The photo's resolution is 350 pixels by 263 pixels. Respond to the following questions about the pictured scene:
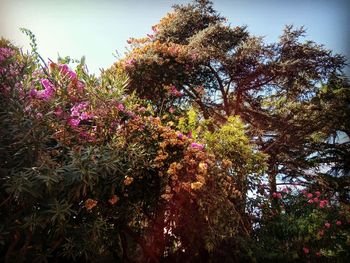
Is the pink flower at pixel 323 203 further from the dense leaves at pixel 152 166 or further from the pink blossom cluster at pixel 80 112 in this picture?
the pink blossom cluster at pixel 80 112

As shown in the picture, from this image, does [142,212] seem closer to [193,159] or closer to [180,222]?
[180,222]

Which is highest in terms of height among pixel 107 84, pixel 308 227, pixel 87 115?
pixel 107 84

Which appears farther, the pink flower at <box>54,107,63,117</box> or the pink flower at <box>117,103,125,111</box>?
the pink flower at <box>117,103,125,111</box>

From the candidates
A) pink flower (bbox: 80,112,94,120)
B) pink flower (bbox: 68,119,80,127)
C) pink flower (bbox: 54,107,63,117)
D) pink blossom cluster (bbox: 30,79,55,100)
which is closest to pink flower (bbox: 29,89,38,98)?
pink blossom cluster (bbox: 30,79,55,100)

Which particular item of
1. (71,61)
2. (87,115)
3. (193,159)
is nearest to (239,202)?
(193,159)

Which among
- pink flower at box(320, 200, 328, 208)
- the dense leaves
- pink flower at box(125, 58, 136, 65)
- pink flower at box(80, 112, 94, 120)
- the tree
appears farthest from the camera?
the tree

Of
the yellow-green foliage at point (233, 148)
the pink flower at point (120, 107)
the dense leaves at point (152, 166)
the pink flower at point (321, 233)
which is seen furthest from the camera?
the pink flower at point (321, 233)

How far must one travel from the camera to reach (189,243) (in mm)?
4492

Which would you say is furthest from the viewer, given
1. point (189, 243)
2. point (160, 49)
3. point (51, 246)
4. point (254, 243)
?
point (160, 49)

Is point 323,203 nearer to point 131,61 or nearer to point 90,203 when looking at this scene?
point 90,203

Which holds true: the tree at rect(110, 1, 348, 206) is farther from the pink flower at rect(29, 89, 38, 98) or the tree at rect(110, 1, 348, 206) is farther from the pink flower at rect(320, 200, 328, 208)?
the pink flower at rect(29, 89, 38, 98)

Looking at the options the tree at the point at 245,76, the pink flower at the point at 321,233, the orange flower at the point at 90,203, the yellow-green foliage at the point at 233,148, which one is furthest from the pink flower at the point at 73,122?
the pink flower at the point at 321,233

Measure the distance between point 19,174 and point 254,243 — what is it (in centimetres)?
353

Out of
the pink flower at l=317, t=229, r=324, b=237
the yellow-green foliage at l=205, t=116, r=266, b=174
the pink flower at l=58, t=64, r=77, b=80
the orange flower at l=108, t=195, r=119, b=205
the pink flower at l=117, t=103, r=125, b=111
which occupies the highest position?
the pink flower at l=58, t=64, r=77, b=80
